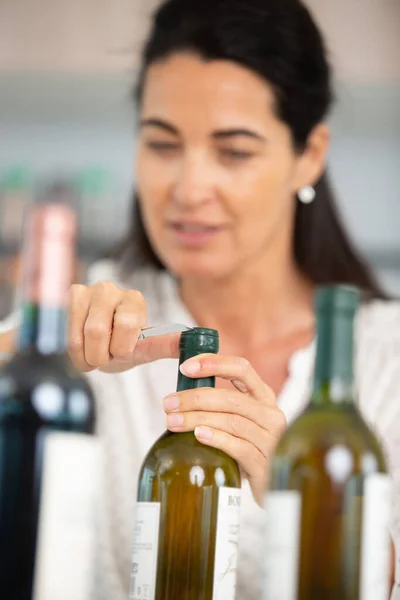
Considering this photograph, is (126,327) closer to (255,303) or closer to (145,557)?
(145,557)

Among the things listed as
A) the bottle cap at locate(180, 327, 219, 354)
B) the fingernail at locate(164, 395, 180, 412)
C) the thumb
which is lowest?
the fingernail at locate(164, 395, 180, 412)

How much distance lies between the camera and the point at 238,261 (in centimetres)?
130

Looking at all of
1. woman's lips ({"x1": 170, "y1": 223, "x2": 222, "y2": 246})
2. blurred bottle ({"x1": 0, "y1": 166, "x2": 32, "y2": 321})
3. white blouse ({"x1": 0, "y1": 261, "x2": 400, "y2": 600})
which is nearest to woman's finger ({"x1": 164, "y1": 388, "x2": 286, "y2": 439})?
white blouse ({"x1": 0, "y1": 261, "x2": 400, "y2": 600})

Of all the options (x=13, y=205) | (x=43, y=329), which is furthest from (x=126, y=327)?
(x=13, y=205)

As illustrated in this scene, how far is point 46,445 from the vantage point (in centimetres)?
47

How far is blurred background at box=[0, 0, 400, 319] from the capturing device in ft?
6.36

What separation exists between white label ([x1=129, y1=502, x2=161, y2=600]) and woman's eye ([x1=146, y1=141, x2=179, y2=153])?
810mm

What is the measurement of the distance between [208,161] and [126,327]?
652 millimetres

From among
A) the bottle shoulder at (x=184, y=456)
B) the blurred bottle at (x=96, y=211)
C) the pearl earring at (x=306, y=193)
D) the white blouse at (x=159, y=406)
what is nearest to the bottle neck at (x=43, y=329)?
the bottle shoulder at (x=184, y=456)

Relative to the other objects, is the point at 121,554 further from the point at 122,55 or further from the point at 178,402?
the point at 122,55

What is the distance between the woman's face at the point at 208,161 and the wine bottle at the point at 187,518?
26.4 inches

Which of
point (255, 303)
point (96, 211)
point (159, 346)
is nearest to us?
point (159, 346)

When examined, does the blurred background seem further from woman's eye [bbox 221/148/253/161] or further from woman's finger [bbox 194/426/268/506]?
woman's finger [bbox 194/426/268/506]

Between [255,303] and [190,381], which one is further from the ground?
[255,303]
